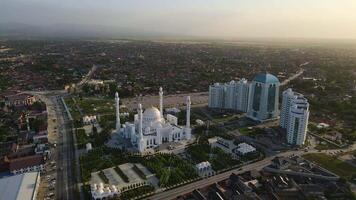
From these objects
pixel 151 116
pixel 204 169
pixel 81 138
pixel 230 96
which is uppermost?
pixel 151 116

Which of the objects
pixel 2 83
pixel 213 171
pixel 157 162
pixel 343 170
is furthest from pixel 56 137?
pixel 2 83

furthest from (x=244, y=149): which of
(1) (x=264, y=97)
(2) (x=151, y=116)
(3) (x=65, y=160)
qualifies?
(3) (x=65, y=160)

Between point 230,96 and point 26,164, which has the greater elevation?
point 230,96

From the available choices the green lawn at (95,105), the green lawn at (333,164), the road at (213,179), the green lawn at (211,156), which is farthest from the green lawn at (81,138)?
the green lawn at (333,164)

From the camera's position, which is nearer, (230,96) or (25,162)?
(25,162)

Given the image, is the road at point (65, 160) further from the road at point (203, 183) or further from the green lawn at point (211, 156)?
the green lawn at point (211, 156)

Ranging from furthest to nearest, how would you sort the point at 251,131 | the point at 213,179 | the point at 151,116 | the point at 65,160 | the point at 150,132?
the point at 251,131 < the point at 151,116 < the point at 150,132 < the point at 65,160 < the point at 213,179

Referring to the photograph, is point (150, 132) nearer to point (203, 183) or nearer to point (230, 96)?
point (203, 183)

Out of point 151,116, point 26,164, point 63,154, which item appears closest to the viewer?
point 26,164
